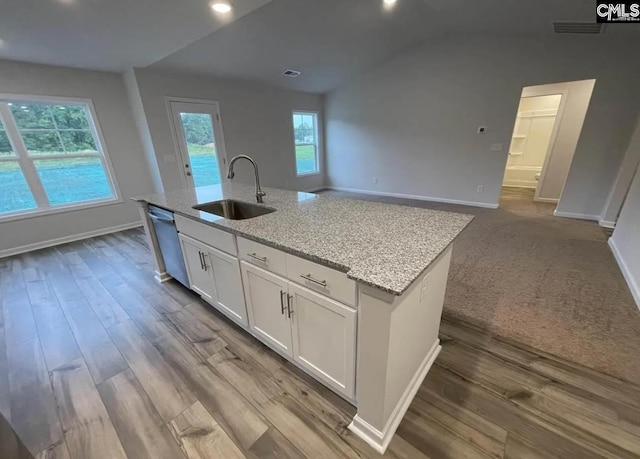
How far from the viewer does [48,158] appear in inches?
139

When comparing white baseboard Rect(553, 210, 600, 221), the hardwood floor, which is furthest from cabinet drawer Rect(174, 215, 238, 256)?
white baseboard Rect(553, 210, 600, 221)

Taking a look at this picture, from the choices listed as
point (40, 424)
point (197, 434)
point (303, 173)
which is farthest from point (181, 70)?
point (197, 434)

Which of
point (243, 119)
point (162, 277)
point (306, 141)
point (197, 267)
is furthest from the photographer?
point (306, 141)

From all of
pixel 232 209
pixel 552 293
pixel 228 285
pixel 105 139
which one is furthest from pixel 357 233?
pixel 105 139

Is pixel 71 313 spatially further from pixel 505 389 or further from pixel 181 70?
pixel 181 70

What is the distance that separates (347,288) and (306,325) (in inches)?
16.2

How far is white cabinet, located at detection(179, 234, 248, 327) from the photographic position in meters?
1.72

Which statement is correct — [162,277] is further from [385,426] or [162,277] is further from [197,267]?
[385,426]

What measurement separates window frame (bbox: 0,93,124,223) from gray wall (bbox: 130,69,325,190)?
755 mm

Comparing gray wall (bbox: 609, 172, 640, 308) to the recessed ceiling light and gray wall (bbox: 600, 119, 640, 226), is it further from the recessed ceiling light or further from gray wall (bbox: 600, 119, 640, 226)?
the recessed ceiling light

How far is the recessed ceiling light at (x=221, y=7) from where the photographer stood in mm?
2367

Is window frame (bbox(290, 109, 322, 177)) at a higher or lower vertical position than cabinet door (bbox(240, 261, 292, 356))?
higher

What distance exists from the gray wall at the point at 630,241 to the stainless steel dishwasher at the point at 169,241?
3797mm

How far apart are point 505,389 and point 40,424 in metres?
2.49
